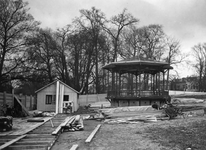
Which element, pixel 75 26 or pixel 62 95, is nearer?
pixel 62 95

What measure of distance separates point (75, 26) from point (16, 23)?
15.1m

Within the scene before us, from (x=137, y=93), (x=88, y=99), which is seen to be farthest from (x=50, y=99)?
(x=88, y=99)

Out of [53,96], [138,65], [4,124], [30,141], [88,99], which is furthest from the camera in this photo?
[88,99]

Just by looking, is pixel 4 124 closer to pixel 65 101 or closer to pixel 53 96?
pixel 65 101

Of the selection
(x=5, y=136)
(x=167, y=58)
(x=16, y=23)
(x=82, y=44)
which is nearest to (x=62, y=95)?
(x=16, y=23)

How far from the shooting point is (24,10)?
25109 millimetres

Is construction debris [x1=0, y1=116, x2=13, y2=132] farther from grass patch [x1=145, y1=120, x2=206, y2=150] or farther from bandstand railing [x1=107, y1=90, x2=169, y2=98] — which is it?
bandstand railing [x1=107, y1=90, x2=169, y2=98]

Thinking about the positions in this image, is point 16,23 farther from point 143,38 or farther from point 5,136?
point 143,38

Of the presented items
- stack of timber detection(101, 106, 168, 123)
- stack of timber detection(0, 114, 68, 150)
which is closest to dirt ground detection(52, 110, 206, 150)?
stack of timber detection(0, 114, 68, 150)

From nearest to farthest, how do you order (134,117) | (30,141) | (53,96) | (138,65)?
1. (30,141)
2. (134,117)
3. (53,96)
4. (138,65)

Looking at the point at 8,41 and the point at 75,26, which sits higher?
the point at 75,26

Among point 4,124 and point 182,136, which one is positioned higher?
point 4,124

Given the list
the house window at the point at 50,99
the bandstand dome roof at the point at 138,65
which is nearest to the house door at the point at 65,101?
the house window at the point at 50,99

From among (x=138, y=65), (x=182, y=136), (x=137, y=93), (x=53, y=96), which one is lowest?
(x=182, y=136)
